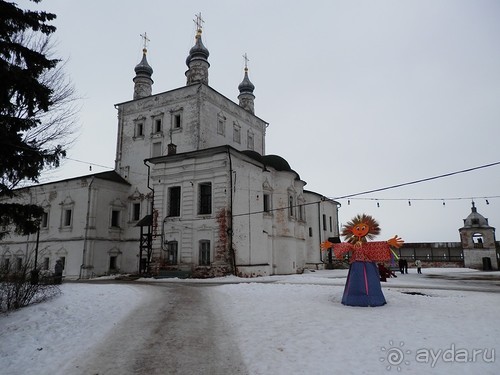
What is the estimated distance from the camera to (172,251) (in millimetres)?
24094

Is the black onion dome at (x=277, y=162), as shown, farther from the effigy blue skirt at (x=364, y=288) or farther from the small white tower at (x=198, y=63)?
the effigy blue skirt at (x=364, y=288)

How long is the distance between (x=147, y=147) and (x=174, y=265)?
12.6 m

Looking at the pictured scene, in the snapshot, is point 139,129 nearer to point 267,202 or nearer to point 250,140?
point 250,140

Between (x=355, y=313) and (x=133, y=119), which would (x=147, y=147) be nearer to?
(x=133, y=119)

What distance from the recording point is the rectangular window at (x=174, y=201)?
81.8 feet

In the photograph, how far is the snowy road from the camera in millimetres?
5863

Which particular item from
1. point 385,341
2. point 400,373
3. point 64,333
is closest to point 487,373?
point 400,373

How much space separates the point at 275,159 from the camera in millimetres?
28359

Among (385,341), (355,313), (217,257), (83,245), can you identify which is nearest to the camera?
(385,341)

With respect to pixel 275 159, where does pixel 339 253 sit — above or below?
below

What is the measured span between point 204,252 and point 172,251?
2430 millimetres

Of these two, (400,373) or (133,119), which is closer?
(400,373)

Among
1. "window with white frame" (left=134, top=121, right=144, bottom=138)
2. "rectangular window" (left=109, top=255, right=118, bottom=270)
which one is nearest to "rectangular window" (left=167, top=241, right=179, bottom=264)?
"rectangular window" (left=109, top=255, right=118, bottom=270)

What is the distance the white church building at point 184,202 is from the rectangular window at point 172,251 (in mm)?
68
